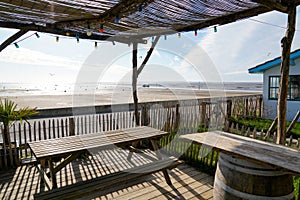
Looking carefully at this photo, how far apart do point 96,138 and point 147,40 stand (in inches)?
118

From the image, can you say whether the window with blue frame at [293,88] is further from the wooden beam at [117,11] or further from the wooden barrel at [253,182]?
the wooden beam at [117,11]

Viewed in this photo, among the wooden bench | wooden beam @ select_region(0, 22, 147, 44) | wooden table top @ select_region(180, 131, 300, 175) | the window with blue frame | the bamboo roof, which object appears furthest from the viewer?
the window with blue frame

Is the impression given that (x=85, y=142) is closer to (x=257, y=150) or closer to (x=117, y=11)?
(x=117, y=11)

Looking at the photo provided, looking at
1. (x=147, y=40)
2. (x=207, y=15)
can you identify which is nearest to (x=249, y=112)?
(x=147, y=40)

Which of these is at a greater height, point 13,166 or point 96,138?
point 96,138

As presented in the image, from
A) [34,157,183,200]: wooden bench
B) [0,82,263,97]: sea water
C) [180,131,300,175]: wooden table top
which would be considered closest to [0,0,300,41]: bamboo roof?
[180,131,300,175]: wooden table top

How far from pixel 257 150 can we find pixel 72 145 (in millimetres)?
2347

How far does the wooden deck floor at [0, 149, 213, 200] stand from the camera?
3082 millimetres

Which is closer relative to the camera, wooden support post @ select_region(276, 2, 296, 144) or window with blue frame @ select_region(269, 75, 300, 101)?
wooden support post @ select_region(276, 2, 296, 144)

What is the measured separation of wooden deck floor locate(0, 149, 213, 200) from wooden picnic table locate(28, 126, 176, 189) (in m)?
0.26

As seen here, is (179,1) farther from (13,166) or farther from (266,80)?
(266,80)

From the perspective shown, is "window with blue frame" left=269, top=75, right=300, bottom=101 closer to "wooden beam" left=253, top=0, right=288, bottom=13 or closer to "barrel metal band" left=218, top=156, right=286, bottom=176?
"wooden beam" left=253, top=0, right=288, bottom=13

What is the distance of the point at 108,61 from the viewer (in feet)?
16.0

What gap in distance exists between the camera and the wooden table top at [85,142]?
270 centimetres
